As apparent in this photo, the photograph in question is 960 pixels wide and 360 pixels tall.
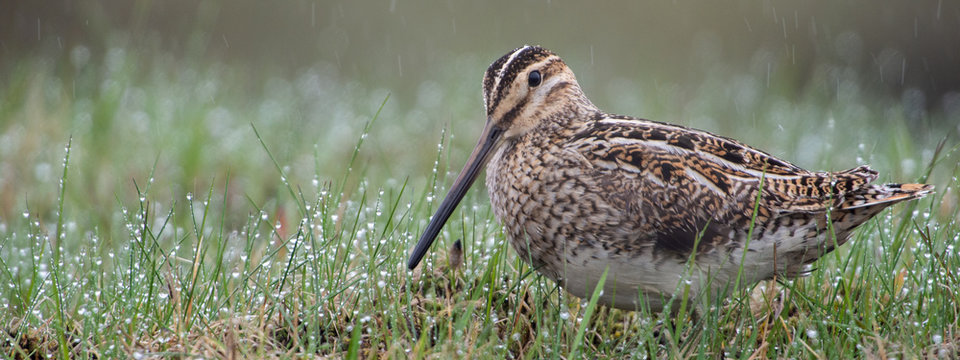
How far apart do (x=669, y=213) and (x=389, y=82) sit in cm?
584

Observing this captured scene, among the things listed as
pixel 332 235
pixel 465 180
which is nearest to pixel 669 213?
pixel 465 180

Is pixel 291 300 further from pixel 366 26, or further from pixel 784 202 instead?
pixel 366 26

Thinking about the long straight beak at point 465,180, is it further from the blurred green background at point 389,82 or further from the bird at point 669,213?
the blurred green background at point 389,82

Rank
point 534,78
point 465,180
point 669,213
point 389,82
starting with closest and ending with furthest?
1. point 669,213
2. point 465,180
3. point 534,78
4. point 389,82

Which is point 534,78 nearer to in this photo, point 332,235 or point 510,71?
point 510,71

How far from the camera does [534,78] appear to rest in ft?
12.0

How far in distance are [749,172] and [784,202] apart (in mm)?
151

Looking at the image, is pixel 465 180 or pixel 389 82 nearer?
pixel 465 180

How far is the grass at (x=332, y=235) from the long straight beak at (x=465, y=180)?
0.11 m

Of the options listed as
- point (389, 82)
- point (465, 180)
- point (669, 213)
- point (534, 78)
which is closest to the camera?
point (669, 213)

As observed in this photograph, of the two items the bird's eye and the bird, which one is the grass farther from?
the bird's eye

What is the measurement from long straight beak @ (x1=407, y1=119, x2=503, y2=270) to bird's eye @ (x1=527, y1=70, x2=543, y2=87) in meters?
0.21

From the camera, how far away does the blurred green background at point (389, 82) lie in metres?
5.41

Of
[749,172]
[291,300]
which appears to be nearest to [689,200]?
[749,172]
